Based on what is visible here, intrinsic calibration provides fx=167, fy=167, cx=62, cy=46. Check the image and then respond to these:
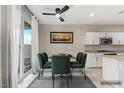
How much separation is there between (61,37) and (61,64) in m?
4.47

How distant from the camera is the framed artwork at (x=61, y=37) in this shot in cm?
941

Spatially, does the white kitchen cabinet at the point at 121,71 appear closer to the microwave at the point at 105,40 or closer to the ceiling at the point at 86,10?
the ceiling at the point at 86,10

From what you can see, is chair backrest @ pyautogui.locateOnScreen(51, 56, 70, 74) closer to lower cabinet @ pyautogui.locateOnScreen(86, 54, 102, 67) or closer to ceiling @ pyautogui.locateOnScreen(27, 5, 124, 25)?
ceiling @ pyautogui.locateOnScreen(27, 5, 124, 25)

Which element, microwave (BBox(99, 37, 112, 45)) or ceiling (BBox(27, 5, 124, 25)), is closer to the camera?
ceiling (BBox(27, 5, 124, 25))

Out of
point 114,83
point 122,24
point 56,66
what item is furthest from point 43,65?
point 122,24

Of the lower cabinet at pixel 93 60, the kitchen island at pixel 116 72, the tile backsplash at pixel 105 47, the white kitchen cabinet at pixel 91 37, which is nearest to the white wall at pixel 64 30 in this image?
Answer: the white kitchen cabinet at pixel 91 37

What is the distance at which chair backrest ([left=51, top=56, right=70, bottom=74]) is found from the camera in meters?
5.06

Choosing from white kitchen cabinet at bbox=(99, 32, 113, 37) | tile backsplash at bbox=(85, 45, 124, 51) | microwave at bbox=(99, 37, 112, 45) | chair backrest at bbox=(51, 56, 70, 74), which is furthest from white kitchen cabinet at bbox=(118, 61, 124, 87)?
tile backsplash at bbox=(85, 45, 124, 51)

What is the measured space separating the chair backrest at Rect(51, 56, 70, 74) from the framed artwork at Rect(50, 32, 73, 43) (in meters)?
4.36

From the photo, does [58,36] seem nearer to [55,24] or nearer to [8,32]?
[55,24]

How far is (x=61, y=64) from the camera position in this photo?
509 centimetres

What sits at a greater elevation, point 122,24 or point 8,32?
Result: point 122,24
